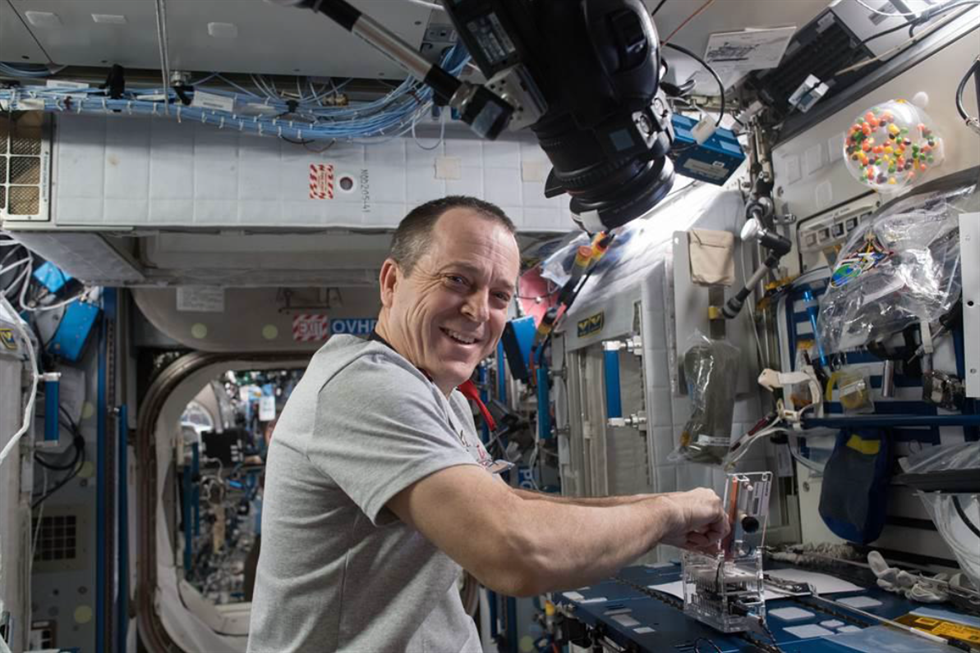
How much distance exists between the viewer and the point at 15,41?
7.93 ft

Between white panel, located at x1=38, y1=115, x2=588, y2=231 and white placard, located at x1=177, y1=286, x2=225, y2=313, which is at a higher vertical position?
white panel, located at x1=38, y1=115, x2=588, y2=231

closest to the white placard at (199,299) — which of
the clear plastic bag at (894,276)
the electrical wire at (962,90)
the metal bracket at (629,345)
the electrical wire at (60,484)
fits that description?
the electrical wire at (60,484)

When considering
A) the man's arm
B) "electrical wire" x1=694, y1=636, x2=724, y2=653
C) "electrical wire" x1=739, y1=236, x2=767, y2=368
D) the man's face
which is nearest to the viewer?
the man's arm

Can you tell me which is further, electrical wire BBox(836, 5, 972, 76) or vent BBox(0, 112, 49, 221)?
vent BBox(0, 112, 49, 221)

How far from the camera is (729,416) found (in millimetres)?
2715

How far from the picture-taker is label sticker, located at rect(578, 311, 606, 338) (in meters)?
3.58

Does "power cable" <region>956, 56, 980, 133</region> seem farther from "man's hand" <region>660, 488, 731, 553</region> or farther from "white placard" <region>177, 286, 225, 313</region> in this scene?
"white placard" <region>177, 286, 225, 313</region>

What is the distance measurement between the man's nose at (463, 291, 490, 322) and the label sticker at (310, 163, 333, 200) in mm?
1604

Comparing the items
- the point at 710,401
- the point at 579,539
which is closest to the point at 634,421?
the point at 710,401

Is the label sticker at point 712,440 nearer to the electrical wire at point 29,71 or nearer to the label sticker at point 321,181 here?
the label sticker at point 321,181

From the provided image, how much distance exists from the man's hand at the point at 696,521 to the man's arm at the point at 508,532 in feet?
0.68

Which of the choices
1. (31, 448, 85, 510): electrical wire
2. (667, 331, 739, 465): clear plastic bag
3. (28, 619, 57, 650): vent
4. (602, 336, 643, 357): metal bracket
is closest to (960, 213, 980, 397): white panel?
(667, 331, 739, 465): clear plastic bag

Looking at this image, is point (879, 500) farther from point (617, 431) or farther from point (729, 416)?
point (617, 431)

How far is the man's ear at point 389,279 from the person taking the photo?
154 centimetres
